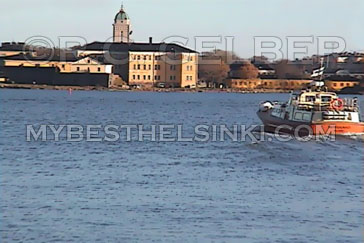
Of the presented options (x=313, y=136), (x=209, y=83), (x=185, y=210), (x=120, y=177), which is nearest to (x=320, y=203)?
(x=185, y=210)

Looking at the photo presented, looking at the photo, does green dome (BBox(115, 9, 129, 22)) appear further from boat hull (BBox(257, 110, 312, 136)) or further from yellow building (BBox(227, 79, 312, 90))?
boat hull (BBox(257, 110, 312, 136))

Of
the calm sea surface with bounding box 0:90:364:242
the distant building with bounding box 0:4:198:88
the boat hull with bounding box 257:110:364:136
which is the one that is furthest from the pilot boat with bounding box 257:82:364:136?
the distant building with bounding box 0:4:198:88

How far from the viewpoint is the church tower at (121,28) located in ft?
429

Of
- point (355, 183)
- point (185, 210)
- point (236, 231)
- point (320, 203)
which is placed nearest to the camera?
point (236, 231)

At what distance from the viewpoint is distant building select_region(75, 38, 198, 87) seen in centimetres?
11938

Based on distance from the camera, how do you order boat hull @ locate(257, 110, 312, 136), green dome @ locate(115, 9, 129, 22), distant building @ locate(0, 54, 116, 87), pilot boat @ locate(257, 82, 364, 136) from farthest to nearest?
1. green dome @ locate(115, 9, 129, 22)
2. distant building @ locate(0, 54, 116, 87)
3. boat hull @ locate(257, 110, 312, 136)
4. pilot boat @ locate(257, 82, 364, 136)

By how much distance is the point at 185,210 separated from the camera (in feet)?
53.4

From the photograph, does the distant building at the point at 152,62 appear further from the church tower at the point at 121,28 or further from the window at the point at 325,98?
the window at the point at 325,98

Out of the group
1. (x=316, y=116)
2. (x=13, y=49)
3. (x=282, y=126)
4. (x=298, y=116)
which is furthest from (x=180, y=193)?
(x=13, y=49)

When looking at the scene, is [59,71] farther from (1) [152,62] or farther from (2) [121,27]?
(2) [121,27]

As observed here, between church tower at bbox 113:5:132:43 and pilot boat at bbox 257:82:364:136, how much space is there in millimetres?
93743

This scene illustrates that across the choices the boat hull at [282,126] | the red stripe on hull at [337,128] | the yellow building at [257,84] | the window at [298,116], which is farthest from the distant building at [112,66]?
the red stripe on hull at [337,128]

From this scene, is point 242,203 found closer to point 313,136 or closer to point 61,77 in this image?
point 313,136

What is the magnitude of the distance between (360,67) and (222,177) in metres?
112
